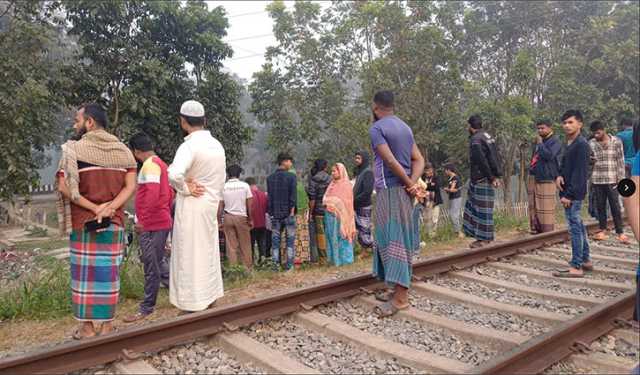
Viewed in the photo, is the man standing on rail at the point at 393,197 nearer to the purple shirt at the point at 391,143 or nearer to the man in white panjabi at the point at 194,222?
the purple shirt at the point at 391,143

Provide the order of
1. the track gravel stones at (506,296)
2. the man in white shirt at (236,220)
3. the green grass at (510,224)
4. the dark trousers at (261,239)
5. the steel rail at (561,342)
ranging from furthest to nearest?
1. the green grass at (510,224)
2. the dark trousers at (261,239)
3. the man in white shirt at (236,220)
4. the track gravel stones at (506,296)
5. the steel rail at (561,342)

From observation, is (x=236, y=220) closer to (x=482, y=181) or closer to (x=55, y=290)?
(x=55, y=290)

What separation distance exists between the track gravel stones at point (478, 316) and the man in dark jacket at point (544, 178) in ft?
12.2

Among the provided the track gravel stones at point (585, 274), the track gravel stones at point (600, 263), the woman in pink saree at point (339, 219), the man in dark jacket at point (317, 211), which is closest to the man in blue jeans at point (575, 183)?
the track gravel stones at point (585, 274)

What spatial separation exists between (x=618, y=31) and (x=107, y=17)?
56.7ft

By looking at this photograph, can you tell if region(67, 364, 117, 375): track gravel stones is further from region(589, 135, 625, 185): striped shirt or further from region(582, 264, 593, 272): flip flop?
region(589, 135, 625, 185): striped shirt

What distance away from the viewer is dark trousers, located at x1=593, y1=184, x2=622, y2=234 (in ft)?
22.7

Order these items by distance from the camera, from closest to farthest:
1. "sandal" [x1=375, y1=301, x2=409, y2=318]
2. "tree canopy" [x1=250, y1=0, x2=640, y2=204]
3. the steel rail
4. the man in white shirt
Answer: the steel rail < "sandal" [x1=375, y1=301, x2=409, y2=318] < the man in white shirt < "tree canopy" [x1=250, y1=0, x2=640, y2=204]

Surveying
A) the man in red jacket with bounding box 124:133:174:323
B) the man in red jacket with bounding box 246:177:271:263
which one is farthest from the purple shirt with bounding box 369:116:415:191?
the man in red jacket with bounding box 246:177:271:263

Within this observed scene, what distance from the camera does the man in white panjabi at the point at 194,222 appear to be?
3951 mm

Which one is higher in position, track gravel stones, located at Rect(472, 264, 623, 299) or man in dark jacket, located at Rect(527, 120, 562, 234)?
man in dark jacket, located at Rect(527, 120, 562, 234)

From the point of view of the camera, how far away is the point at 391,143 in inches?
162

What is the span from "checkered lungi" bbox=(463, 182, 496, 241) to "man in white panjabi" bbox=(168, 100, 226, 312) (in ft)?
13.1

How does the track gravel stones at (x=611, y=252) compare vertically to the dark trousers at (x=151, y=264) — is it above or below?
below
